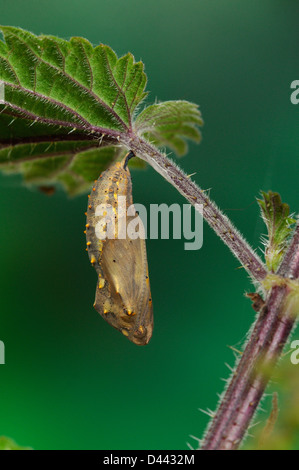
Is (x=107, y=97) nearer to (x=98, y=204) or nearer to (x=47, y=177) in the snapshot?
(x=98, y=204)

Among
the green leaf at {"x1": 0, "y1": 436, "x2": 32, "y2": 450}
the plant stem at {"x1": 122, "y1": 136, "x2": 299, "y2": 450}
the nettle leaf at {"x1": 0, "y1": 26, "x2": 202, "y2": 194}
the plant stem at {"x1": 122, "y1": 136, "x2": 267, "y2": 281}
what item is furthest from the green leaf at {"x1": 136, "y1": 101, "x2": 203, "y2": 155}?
the green leaf at {"x1": 0, "y1": 436, "x2": 32, "y2": 450}

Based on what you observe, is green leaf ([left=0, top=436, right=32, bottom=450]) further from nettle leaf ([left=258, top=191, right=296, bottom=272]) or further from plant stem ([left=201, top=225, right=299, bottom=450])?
nettle leaf ([left=258, top=191, right=296, bottom=272])

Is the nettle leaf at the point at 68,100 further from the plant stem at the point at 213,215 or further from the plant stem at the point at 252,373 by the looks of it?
the plant stem at the point at 252,373

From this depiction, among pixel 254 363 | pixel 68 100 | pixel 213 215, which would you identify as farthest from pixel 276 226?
pixel 68 100

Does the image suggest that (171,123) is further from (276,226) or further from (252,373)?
(252,373)

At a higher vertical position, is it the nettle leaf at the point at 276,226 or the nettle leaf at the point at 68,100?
the nettle leaf at the point at 68,100

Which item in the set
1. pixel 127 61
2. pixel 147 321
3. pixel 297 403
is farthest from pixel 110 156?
pixel 297 403

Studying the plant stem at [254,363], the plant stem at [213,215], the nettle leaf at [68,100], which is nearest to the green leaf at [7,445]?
the plant stem at [254,363]
